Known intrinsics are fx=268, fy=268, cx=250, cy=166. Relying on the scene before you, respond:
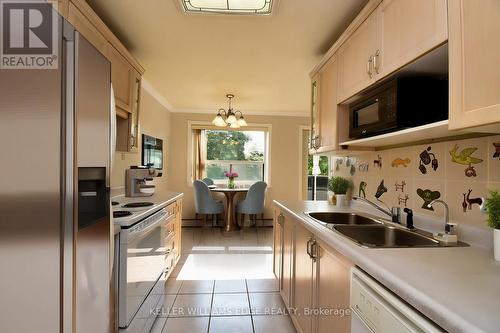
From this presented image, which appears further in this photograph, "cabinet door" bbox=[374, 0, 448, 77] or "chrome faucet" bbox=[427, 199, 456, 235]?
"chrome faucet" bbox=[427, 199, 456, 235]

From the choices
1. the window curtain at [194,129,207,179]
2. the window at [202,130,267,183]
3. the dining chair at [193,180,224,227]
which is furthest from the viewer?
the window at [202,130,267,183]

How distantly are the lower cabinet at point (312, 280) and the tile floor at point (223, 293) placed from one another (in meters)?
0.25

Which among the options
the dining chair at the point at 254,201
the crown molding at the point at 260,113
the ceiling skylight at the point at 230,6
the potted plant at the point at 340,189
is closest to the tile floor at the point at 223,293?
the dining chair at the point at 254,201

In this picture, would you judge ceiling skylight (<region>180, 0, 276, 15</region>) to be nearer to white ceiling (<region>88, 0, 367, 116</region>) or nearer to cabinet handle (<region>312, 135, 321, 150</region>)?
white ceiling (<region>88, 0, 367, 116</region>)

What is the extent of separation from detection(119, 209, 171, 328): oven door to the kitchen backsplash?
175 cm

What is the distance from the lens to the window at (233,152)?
19.3 feet

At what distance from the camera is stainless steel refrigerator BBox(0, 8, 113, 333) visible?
67 cm

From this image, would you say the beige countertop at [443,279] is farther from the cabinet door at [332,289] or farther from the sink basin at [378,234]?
the sink basin at [378,234]

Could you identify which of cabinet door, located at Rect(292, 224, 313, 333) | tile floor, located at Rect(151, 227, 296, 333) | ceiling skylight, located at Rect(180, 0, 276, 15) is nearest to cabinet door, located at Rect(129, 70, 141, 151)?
ceiling skylight, located at Rect(180, 0, 276, 15)

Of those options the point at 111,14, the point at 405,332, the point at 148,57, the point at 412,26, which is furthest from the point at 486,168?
the point at 148,57

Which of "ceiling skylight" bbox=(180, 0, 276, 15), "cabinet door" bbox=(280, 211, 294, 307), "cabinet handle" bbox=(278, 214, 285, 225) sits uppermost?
"ceiling skylight" bbox=(180, 0, 276, 15)

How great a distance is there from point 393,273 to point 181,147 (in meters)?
5.06

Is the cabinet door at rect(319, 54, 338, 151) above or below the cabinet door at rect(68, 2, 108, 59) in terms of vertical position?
below

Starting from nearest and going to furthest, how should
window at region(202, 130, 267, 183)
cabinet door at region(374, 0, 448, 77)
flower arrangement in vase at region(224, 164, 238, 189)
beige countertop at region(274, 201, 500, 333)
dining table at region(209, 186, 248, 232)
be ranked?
beige countertop at region(274, 201, 500, 333)
cabinet door at region(374, 0, 448, 77)
dining table at region(209, 186, 248, 232)
flower arrangement in vase at region(224, 164, 238, 189)
window at region(202, 130, 267, 183)
